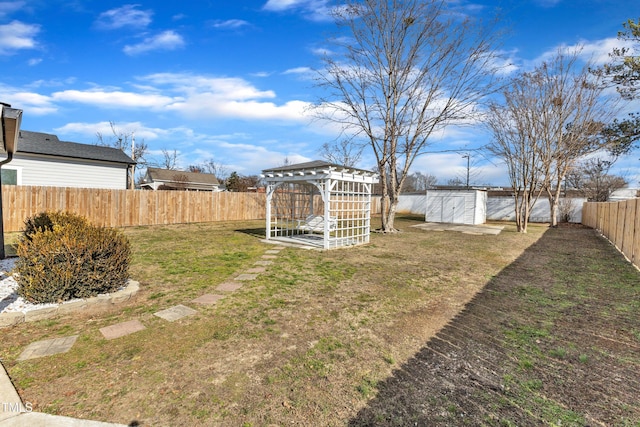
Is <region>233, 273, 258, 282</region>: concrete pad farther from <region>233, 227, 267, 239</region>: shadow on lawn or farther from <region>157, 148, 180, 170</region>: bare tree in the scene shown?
<region>157, 148, 180, 170</region>: bare tree

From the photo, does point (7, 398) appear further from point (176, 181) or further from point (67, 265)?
point (176, 181)

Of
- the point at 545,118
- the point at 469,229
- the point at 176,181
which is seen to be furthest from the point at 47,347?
the point at 176,181

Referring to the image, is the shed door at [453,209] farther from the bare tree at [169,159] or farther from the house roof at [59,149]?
the bare tree at [169,159]

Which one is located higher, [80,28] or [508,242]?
[80,28]

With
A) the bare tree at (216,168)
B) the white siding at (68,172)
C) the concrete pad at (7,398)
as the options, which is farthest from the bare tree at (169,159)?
the concrete pad at (7,398)

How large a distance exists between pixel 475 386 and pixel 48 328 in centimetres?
394

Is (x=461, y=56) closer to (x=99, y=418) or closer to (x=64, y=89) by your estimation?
(x=99, y=418)

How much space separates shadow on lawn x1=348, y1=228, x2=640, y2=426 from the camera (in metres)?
1.93

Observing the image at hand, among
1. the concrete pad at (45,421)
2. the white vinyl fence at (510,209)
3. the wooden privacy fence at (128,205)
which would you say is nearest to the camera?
the concrete pad at (45,421)

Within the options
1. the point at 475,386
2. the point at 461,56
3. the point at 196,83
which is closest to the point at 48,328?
the point at 475,386

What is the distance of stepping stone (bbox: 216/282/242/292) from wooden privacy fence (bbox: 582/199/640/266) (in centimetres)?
816

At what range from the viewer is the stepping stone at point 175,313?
3.34 metres

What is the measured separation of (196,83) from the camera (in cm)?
1152

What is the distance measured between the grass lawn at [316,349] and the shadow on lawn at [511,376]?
0.05 ft
